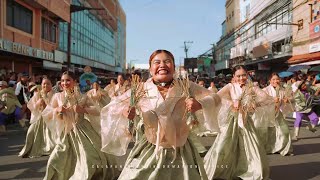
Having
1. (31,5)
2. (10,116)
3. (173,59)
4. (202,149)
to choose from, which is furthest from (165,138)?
(31,5)

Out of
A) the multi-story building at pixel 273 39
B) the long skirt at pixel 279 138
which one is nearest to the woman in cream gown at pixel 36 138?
the long skirt at pixel 279 138

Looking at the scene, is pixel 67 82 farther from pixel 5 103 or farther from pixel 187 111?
pixel 5 103

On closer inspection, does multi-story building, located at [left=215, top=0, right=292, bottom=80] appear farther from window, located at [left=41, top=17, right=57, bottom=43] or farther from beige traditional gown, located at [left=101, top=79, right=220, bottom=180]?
beige traditional gown, located at [left=101, top=79, right=220, bottom=180]

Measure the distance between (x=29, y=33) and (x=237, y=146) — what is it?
67.3 feet

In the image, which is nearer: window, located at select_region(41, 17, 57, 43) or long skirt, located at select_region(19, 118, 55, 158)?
long skirt, located at select_region(19, 118, 55, 158)

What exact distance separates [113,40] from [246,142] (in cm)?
6836

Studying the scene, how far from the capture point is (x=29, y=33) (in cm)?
2372

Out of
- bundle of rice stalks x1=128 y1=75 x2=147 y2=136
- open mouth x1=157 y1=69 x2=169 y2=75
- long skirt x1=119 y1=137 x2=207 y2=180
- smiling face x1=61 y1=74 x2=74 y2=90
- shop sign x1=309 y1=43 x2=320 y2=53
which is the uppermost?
shop sign x1=309 y1=43 x2=320 y2=53

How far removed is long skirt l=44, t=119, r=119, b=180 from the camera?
195 inches

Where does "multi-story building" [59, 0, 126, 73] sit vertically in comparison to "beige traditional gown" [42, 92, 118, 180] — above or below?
above

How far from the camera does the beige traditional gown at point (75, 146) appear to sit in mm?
4996

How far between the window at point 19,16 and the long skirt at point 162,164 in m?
19.0

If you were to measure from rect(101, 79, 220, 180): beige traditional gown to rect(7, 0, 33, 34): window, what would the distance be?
18.7 metres

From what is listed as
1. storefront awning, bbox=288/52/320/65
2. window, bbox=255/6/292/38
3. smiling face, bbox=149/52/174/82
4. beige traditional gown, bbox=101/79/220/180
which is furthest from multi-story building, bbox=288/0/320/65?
beige traditional gown, bbox=101/79/220/180
